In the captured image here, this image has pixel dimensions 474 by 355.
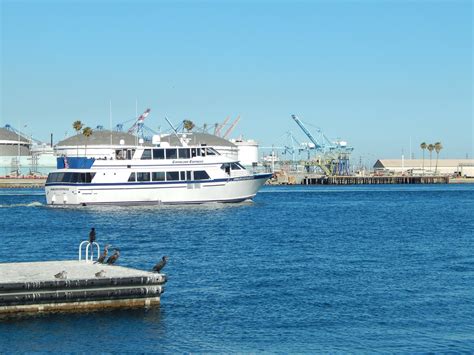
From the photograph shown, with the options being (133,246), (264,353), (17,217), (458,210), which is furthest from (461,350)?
(458,210)

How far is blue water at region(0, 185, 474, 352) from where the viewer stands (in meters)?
23.6

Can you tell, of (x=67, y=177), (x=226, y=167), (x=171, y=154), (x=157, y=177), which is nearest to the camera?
(x=157, y=177)

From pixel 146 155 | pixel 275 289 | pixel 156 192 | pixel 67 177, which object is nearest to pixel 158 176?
pixel 156 192

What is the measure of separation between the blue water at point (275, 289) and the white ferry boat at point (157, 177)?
64.1 ft

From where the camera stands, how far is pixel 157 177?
3268 inches

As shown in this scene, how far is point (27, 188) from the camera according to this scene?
→ 584ft

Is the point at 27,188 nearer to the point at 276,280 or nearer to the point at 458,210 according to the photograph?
the point at 458,210

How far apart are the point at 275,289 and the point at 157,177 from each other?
52501 millimetres

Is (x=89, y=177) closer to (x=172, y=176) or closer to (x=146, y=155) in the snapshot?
(x=146, y=155)

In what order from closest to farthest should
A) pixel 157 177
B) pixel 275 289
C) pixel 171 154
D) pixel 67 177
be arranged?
pixel 275 289
pixel 157 177
pixel 171 154
pixel 67 177

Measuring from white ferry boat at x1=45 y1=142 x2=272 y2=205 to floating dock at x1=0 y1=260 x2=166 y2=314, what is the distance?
5477 cm

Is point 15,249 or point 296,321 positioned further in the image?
point 15,249

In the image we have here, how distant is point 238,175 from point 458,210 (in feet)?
76.1

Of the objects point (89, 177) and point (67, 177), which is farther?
point (67, 177)
